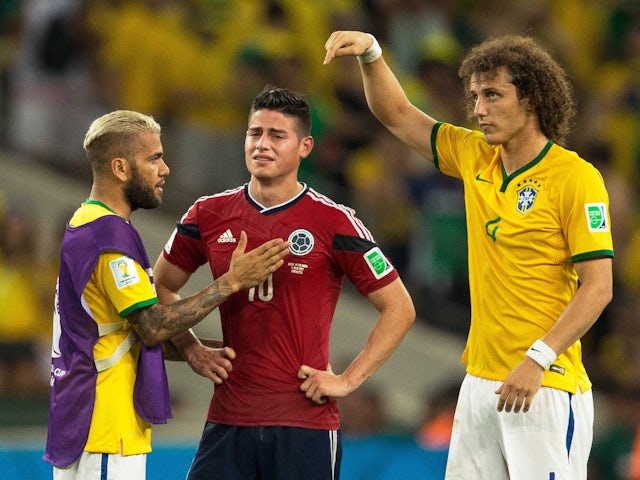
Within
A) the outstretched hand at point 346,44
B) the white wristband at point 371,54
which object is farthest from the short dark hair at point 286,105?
the white wristband at point 371,54

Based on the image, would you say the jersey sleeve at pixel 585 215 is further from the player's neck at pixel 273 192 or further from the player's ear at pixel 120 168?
the player's ear at pixel 120 168

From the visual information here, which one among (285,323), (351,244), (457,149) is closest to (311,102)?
(457,149)

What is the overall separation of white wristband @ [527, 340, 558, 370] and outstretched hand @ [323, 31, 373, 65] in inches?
52.0

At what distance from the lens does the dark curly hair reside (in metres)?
4.91

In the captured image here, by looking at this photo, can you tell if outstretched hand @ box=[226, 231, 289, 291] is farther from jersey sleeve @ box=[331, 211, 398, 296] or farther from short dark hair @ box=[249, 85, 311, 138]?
short dark hair @ box=[249, 85, 311, 138]

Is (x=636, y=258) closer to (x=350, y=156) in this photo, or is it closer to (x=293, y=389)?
(x=350, y=156)

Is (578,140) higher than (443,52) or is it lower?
lower

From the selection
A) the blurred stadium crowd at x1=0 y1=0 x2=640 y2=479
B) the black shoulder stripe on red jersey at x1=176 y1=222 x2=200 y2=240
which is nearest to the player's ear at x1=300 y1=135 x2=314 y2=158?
the black shoulder stripe on red jersey at x1=176 y1=222 x2=200 y2=240

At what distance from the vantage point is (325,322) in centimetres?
504

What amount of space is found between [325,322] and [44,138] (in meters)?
5.73

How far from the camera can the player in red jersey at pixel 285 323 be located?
4.92m

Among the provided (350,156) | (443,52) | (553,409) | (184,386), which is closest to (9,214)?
(184,386)

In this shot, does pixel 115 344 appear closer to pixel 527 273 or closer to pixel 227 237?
pixel 227 237

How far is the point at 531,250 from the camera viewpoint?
4.81 metres
